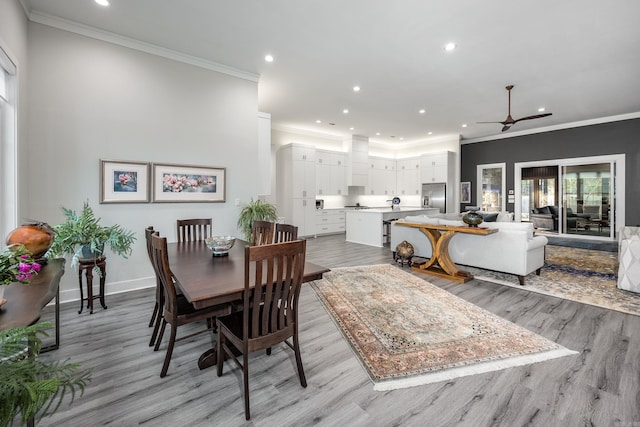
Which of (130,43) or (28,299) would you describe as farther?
(130,43)

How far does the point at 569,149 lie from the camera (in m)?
7.52

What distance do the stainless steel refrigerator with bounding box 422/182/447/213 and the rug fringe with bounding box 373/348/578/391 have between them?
22.7ft

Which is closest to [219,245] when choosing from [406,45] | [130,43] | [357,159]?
[130,43]

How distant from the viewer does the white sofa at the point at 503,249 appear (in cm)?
378

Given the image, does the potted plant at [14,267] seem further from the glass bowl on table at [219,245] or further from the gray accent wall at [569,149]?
the gray accent wall at [569,149]

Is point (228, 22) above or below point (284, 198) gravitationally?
above

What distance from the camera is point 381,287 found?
373 cm

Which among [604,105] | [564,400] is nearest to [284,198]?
[564,400]

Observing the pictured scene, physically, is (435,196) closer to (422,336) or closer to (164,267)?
(422,336)

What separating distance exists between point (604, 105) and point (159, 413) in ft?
29.2

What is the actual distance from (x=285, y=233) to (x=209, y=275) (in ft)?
3.11

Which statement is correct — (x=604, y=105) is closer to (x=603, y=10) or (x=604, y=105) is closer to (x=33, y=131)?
(x=603, y=10)

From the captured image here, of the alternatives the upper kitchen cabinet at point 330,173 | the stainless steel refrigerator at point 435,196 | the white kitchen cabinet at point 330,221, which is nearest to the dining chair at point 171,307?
the white kitchen cabinet at point 330,221

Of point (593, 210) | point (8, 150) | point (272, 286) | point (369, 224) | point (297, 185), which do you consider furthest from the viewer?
point (297, 185)
